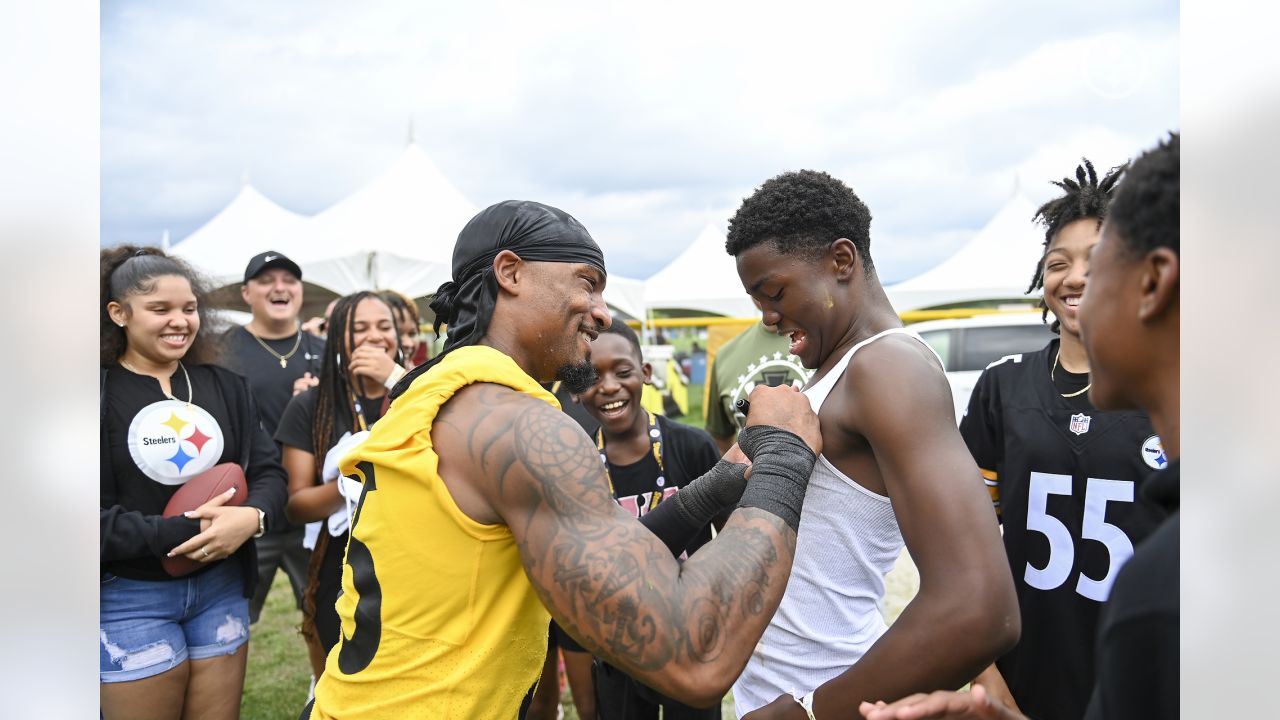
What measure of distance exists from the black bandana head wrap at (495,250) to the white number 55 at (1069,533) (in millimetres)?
1624

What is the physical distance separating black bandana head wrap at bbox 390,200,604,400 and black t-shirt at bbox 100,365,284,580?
1852mm

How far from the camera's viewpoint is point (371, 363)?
13.2 feet

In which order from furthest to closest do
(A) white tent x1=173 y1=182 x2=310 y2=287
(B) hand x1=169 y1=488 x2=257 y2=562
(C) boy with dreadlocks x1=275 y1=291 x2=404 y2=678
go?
(A) white tent x1=173 y1=182 x2=310 y2=287, (C) boy with dreadlocks x1=275 y1=291 x2=404 y2=678, (B) hand x1=169 y1=488 x2=257 y2=562

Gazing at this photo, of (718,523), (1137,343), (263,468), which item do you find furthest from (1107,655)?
(263,468)

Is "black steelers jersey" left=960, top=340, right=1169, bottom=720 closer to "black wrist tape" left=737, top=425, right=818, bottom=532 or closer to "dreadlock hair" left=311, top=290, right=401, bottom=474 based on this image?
"black wrist tape" left=737, top=425, right=818, bottom=532

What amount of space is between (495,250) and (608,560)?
846 mm

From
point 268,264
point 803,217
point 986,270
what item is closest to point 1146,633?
point 803,217

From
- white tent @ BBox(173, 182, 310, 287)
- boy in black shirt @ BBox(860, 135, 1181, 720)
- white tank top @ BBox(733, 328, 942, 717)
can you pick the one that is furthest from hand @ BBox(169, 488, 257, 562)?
white tent @ BBox(173, 182, 310, 287)

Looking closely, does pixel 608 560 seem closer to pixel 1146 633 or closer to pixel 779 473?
pixel 779 473

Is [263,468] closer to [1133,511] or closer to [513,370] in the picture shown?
[513,370]

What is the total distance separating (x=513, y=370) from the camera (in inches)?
68.5

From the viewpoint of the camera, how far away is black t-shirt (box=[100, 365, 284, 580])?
10.1ft

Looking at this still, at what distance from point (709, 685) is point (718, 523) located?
6.61 ft

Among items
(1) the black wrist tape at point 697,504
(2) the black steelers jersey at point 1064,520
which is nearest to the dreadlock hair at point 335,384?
(1) the black wrist tape at point 697,504
